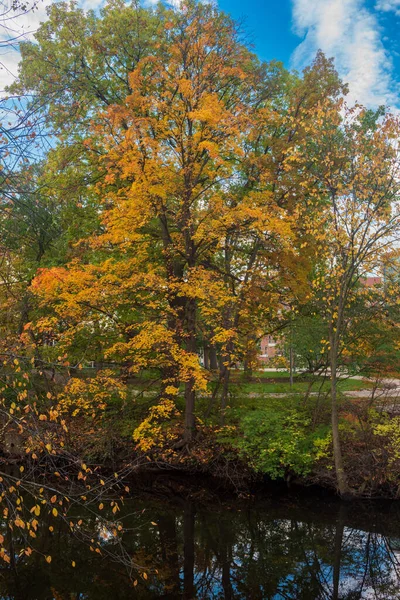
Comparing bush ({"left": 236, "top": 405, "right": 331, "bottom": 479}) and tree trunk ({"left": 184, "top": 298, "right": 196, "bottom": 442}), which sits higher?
tree trunk ({"left": 184, "top": 298, "right": 196, "bottom": 442})

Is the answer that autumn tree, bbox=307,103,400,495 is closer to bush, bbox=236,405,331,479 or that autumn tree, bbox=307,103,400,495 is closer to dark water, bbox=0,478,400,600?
bush, bbox=236,405,331,479

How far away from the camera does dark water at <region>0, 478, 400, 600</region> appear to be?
26.2 feet

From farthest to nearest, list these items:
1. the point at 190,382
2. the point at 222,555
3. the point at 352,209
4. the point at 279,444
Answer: the point at 190,382, the point at 279,444, the point at 352,209, the point at 222,555

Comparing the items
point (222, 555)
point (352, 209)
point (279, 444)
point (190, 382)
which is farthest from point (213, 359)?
point (222, 555)

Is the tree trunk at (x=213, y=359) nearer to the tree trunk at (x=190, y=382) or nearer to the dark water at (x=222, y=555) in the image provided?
the tree trunk at (x=190, y=382)

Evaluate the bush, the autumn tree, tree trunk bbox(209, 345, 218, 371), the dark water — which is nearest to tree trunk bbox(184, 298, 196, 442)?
tree trunk bbox(209, 345, 218, 371)

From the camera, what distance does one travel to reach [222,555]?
9289 millimetres

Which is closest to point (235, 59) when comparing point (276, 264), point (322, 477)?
→ point (276, 264)

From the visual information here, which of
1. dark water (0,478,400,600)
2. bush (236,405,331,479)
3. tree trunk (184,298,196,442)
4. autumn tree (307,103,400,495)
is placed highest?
autumn tree (307,103,400,495)

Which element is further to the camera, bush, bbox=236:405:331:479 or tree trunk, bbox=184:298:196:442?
tree trunk, bbox=184:298:196:442

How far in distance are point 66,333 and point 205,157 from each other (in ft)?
21.5

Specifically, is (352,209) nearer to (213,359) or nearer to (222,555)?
(222,555)

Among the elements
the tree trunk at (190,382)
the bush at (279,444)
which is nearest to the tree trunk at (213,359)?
the tree trunk at (190,382)

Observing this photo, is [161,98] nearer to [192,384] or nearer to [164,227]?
[164,227]
